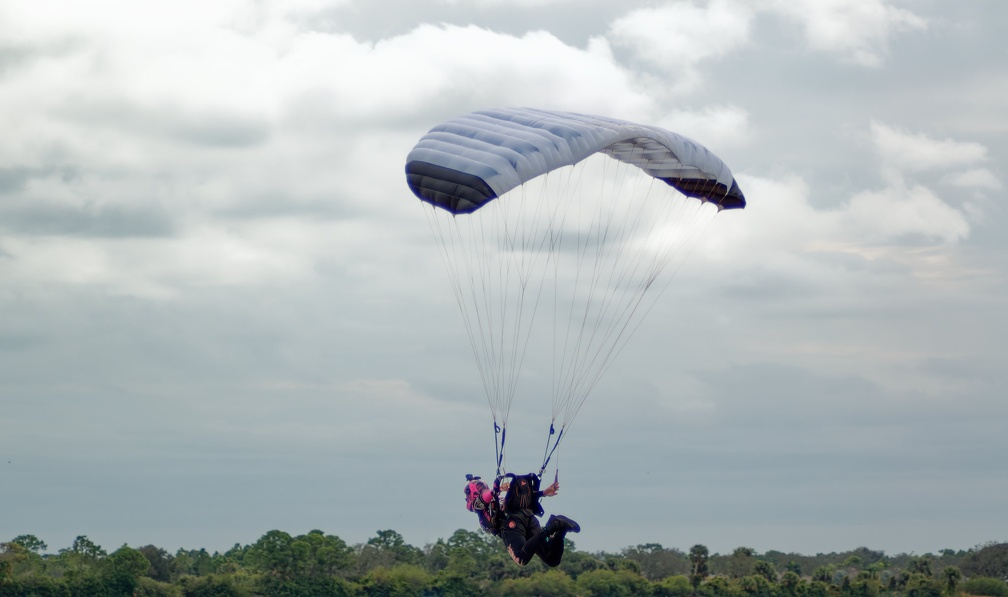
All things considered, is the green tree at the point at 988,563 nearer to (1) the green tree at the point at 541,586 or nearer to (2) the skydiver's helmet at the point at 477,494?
(1) the green tree at the point at 541,586

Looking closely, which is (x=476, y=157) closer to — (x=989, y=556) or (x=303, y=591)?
(x=303, y=591)

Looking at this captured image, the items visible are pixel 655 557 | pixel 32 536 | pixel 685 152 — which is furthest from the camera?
pixel 655 557

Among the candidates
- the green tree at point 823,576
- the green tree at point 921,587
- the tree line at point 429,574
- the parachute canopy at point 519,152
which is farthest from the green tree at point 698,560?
the parachute canopy at point 519,152

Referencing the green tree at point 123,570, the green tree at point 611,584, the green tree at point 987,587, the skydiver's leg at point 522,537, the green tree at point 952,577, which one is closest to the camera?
the skydiver's leg at point 522,537

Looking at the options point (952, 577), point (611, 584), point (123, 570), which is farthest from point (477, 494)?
point (952, 577)

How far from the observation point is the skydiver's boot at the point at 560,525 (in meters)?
27.8

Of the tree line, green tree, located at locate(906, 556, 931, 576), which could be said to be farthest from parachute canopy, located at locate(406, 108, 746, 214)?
green tree, located at locate(906, 556, 931, 576)

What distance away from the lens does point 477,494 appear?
95.5 feet

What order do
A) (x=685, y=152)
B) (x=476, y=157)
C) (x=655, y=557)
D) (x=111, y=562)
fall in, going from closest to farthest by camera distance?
(x=476, y=157), (x=685, y=152), (x=111, y=562), (x=655, y=557)

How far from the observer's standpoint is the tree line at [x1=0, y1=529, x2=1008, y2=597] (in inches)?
3706

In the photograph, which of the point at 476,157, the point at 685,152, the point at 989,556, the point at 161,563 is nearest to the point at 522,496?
the point at 476,157

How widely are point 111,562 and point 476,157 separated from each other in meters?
76.8

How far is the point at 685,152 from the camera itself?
1245 inches

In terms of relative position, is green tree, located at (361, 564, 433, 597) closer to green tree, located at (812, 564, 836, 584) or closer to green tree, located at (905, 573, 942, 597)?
green tree, located at (812, 564, 836, 584)
